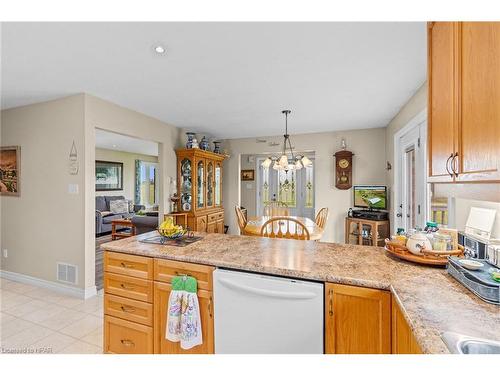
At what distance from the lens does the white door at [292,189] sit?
6.97 meters

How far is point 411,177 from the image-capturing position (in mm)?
3240

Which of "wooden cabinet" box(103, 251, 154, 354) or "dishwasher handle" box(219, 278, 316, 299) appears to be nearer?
"dishwasher handle" box(219, 278, 316, 299)

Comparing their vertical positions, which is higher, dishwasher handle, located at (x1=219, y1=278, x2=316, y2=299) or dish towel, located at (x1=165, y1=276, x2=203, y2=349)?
dishwasher handle, located at (x1=219, y1=278, x2=316, y2=299)

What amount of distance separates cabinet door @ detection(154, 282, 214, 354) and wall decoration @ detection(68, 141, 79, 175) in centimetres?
211

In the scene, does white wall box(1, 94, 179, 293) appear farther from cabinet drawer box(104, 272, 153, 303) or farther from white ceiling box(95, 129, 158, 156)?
white ceiling box(95, 129, 158, 156)

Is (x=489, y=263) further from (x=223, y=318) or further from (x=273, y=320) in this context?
(x=223, y=318)

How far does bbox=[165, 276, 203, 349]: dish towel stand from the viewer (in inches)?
56.5

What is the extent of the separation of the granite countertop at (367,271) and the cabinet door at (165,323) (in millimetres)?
206

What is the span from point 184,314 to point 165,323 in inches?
8.2

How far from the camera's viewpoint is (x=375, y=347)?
1.16 m

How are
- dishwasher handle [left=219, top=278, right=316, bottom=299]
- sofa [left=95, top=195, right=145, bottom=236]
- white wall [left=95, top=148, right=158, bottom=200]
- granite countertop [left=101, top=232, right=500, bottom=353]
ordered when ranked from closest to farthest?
1. granite countertop [left=101, top=232, right=500, bottom=353]
2. dishwasher handle [left=219, top=278, right=316, bottom=299]
3. sofa [left=95, top=195, right=145, bottom=236]
4. white wall [left=95, top=148, right=158, bottom=200]

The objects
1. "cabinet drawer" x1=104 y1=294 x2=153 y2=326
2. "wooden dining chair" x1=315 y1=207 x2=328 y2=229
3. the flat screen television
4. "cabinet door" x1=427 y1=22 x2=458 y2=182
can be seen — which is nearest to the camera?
"cabinet door" x1=427 y1=22 x2=458 y2=182

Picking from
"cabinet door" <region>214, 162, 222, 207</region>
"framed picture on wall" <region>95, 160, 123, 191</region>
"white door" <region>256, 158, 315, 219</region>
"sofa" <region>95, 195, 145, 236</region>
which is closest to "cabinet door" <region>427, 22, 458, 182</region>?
"cabinet door" <region>214, 162, 222, 207</region>
